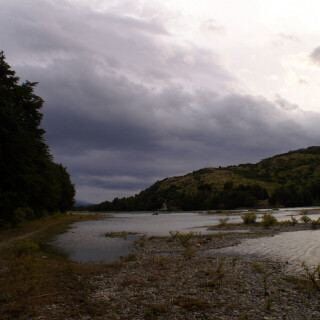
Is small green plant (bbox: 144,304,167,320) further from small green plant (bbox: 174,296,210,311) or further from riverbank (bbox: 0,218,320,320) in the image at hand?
small green plant (bbox: 174,296,210,311)

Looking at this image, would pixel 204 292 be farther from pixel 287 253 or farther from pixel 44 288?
pixel 287 253

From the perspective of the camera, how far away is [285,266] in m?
15.4

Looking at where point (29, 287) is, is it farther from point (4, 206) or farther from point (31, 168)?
point (31, 168)

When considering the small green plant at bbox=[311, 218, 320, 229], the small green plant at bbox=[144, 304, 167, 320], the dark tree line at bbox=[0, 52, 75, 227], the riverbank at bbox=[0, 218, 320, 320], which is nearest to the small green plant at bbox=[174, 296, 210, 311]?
the riverbank at bbox=[0, 218, 320, 320]

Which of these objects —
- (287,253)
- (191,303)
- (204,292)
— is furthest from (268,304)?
(287,253)

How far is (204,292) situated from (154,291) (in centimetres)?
212

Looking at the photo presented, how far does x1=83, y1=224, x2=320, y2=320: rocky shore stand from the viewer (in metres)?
9.06

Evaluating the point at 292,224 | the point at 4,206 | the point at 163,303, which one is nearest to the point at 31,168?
the point at 4,206

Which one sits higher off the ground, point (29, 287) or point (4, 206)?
point (4, 206)

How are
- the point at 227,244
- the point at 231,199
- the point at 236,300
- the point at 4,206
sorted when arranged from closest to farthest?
the point at 236,300
the point at 227,244
the point at 4,206
the point at 231,199

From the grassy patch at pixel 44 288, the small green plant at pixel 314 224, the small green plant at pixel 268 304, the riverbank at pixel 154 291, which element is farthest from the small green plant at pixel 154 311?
the small green plant at pixel 314 224

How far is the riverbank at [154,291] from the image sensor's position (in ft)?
29.8

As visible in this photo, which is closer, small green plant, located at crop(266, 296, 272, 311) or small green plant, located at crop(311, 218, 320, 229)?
small green plant, located at crop(266, 296, 272, 311)

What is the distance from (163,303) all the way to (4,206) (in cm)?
2491
